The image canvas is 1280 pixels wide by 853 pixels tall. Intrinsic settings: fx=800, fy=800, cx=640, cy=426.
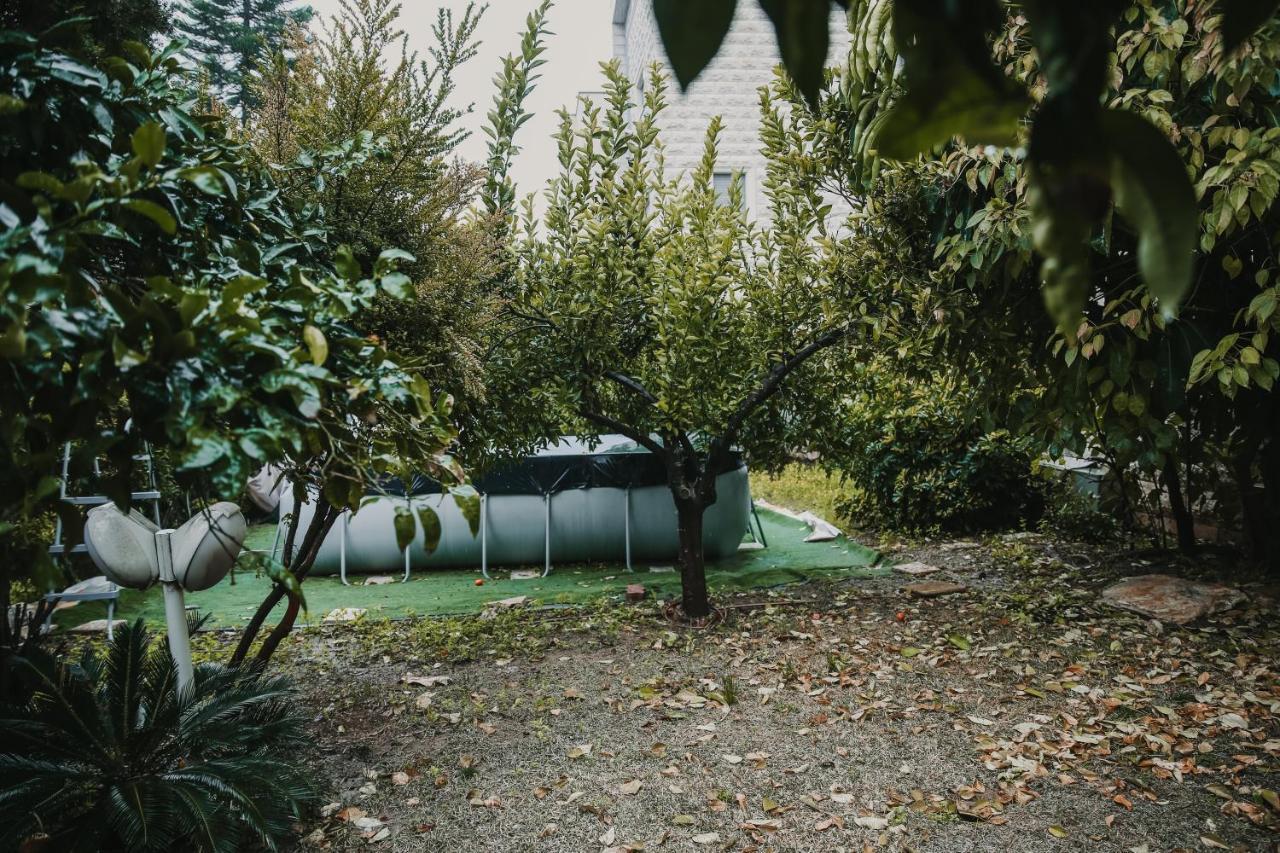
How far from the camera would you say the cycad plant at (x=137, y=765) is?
99.8 inches

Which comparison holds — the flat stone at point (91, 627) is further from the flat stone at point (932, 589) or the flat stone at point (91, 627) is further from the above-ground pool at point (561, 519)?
the flat stone at point (932, 589)

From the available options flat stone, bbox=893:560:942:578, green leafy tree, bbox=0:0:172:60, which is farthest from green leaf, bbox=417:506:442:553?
flat stone, bbox=893:560:942:578

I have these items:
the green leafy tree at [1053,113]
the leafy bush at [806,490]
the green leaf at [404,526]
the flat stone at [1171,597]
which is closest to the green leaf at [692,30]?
the green leafy tree at [1053,113]

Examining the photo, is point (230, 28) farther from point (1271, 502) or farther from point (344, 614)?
point (1271, 502)

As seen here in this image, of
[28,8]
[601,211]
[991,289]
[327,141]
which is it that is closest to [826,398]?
[991,289]

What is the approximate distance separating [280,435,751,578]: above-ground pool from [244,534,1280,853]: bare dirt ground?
162cm

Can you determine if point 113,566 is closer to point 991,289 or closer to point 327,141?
point 327,141

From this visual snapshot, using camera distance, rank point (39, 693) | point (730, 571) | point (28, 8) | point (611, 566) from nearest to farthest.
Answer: point (28, 8) → point (39, 693) → point (730, 571) → point (611, 566)

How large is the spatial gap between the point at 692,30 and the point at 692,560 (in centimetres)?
497

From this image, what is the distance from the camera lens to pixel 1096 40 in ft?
1.12

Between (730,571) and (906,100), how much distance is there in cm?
670

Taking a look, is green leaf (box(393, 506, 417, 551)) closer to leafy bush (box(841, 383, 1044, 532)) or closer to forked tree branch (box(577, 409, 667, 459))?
forked tree branch (box(577, 409, 667, 459))

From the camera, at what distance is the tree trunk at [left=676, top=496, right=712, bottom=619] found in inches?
208

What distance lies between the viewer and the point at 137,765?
9.32 ft
